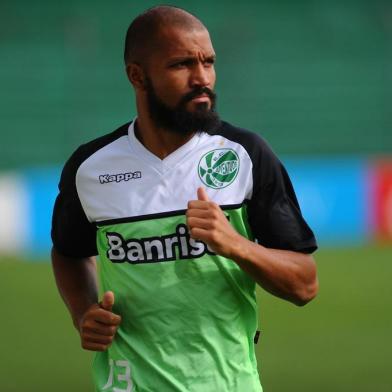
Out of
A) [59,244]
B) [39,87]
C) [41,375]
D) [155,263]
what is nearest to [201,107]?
[155,263]

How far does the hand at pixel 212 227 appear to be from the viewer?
3609 mm

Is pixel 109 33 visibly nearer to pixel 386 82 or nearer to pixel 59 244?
pixel 386 82

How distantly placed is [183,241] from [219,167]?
33cm

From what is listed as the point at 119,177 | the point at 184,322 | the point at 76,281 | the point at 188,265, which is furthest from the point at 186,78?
the point at 76,281

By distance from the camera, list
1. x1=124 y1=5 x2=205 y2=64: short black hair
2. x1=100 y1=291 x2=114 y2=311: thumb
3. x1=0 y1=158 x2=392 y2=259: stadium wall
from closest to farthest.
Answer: x1=100 y1=291 x2=114 y2=311: thumb < x1=124 y1=5 x2=205 y2=64: short black hair < x1=0 y1=158 x2=392 y2=259: stadium wall

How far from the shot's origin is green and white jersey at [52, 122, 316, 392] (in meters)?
3.95

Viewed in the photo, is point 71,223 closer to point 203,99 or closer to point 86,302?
point 86,302

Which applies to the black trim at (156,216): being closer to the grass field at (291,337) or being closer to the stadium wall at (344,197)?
the grass field at (291,337)

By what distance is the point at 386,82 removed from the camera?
956 inches

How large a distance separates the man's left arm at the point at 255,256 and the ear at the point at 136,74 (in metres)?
0.73

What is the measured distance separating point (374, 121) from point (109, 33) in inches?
256

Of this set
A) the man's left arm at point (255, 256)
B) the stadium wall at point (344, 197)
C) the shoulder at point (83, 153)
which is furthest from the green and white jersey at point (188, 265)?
the stadium wall at point (344, 197)

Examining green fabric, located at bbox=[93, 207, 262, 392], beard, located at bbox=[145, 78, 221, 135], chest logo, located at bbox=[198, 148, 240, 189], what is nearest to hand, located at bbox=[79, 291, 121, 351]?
green fabric, located at bbox=[93, 207, 262, 392]

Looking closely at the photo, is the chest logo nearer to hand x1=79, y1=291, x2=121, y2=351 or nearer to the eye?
the eye
